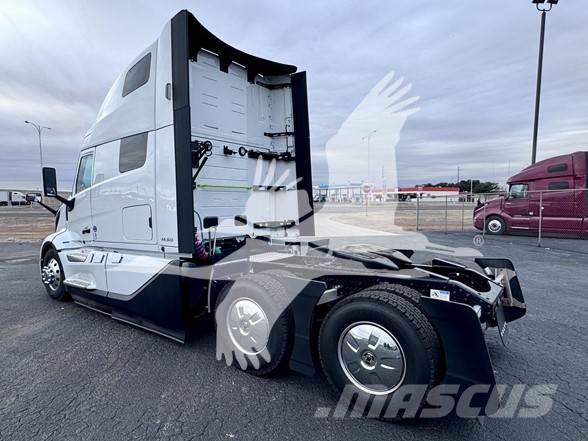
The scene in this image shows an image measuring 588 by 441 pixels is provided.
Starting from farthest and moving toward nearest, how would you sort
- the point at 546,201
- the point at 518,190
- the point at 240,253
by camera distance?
the point at 518,190 → the point at 546,201 → the point at 240,253

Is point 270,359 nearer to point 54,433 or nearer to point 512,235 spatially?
point 54,433

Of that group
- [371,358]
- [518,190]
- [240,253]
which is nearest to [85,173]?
[240,253]

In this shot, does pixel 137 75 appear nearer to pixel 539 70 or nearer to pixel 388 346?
pixel 388 346

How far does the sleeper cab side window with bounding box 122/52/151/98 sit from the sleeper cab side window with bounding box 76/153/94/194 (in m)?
1.25

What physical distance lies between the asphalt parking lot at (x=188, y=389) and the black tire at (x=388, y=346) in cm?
20

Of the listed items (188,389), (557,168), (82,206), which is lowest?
(188,389)

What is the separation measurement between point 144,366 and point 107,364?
0.40m

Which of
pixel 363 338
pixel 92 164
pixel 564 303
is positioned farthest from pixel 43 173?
pixel 564 303

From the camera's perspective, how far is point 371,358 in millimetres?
2377

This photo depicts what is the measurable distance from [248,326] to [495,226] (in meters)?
14.5

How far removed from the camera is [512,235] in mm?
13750

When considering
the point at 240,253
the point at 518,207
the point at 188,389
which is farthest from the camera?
the point at 518,207

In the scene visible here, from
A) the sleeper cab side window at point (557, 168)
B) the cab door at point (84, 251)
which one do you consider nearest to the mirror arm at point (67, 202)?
the cab door at point (84, 251)

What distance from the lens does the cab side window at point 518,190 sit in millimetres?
13359
